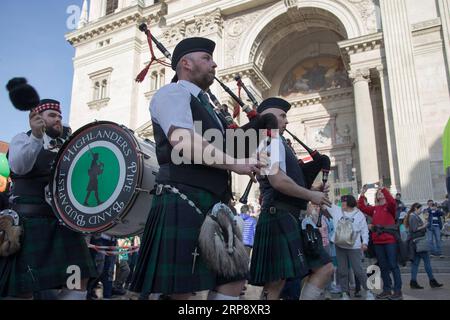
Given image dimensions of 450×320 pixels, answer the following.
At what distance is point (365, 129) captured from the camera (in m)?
13.5

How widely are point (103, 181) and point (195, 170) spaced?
3.18ft

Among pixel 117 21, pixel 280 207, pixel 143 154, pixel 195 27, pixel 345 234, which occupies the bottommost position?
pixel 345 234

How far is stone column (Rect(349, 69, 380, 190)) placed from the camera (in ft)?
43.2

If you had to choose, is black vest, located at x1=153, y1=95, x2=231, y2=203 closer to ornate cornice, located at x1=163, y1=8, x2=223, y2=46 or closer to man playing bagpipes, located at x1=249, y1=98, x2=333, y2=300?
man playing bagpipes, located at x1=249, y1=98, x2=333, y2=300

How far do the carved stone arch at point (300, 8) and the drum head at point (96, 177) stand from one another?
1403cm

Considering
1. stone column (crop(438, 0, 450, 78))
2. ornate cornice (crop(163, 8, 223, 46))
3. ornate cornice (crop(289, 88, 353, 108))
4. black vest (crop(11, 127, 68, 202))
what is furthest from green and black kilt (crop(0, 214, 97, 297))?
A: ornate cornice (crop(289, 88, 353, 108))

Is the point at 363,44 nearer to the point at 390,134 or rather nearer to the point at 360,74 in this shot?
the point at 360,74

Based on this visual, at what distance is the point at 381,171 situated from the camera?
1478 cm

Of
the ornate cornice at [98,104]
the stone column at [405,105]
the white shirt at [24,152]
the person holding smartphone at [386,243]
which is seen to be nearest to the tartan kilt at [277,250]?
the white shirt at [24,152]

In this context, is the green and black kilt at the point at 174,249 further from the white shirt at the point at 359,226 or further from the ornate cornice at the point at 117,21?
the ornate cornice at the point at 117,21

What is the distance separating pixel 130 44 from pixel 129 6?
8.01 ft

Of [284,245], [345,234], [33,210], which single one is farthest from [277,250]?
[345,234]

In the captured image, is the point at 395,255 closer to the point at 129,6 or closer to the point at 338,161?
the point at 338,161

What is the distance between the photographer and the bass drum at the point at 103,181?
235 cm
